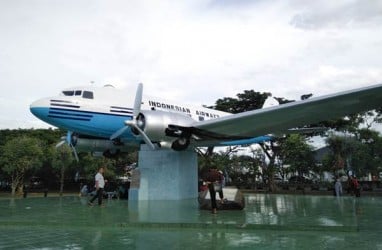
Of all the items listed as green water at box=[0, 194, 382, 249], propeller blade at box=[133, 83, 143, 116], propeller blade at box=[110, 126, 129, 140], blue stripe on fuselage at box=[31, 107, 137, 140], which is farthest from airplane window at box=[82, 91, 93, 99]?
green water at box=[0, 194, 382, 249]

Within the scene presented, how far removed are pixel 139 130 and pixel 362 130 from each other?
1561 inches

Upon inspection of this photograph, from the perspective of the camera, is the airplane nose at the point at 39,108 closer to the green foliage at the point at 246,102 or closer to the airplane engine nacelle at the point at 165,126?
the airplane engine nacelle at the point at 165,126

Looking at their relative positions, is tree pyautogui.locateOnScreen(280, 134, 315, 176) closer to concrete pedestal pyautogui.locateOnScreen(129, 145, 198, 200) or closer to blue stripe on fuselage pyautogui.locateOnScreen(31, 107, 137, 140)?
concrete pedestal pyautogui.locateOnScreen(129, 145, 198, 200)

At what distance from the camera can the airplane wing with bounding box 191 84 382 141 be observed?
12.7m

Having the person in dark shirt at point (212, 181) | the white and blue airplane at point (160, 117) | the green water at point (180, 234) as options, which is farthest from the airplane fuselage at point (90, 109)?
the green water at point (180, 234)

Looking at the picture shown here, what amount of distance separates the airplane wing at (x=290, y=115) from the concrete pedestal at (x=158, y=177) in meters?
2.92

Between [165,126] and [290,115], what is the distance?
17.8ft

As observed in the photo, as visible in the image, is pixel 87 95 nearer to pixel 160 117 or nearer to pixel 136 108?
pixel 136 108

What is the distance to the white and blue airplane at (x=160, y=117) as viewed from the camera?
48.3 feet

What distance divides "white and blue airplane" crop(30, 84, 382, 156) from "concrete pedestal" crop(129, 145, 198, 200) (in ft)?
5.08

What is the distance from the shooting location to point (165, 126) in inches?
662

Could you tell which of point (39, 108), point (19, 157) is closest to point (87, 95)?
point (39, 108)

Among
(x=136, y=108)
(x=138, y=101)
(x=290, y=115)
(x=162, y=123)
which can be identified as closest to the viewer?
(x=290, y=115)

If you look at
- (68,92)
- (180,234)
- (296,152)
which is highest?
(68,92)
